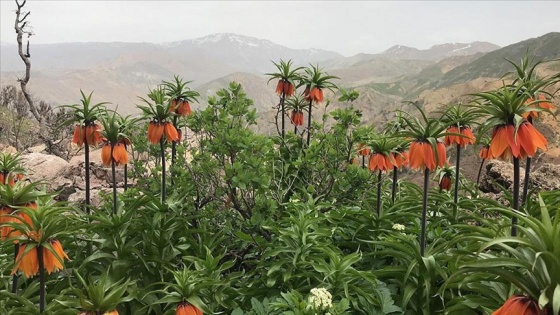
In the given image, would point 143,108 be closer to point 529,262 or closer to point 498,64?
point 529,262

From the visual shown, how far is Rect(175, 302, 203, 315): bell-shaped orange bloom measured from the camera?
Answer: 3065 millimetres

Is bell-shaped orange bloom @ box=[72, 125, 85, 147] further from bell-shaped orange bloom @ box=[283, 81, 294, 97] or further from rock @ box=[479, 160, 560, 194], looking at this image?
rock @ box=[479, 160, 560, 194]

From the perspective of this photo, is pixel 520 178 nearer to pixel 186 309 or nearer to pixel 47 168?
pixel 186 309

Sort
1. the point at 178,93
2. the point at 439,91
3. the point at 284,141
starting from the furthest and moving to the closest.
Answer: the point at 439,91 < the point at 284,141 < the point at 178,93

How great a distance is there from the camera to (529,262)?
1891 mm

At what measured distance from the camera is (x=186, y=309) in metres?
3.07

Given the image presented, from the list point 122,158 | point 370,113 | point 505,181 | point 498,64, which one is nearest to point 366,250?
point 122,158

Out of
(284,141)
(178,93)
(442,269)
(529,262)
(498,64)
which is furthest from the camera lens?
(498,64)

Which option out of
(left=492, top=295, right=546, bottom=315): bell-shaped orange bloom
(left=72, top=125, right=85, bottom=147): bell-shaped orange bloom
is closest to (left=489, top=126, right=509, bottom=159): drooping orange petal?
(left=492, top=295, right=546, bottom=315): bell-shaped orange bloom

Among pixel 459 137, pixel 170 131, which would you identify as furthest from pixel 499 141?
pixel 170 131

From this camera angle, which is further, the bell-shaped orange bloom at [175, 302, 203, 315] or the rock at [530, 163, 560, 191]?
the rock at [530, 163, 560, 191]

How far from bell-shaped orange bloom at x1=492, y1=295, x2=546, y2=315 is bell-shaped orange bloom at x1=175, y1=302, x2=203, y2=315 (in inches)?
82.7

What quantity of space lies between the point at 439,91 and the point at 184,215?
157 ft

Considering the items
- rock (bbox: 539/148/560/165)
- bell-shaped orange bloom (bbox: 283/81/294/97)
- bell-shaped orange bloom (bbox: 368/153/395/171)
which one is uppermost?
bell-shaped orange bloom (bbox: 283/81/294/97)
